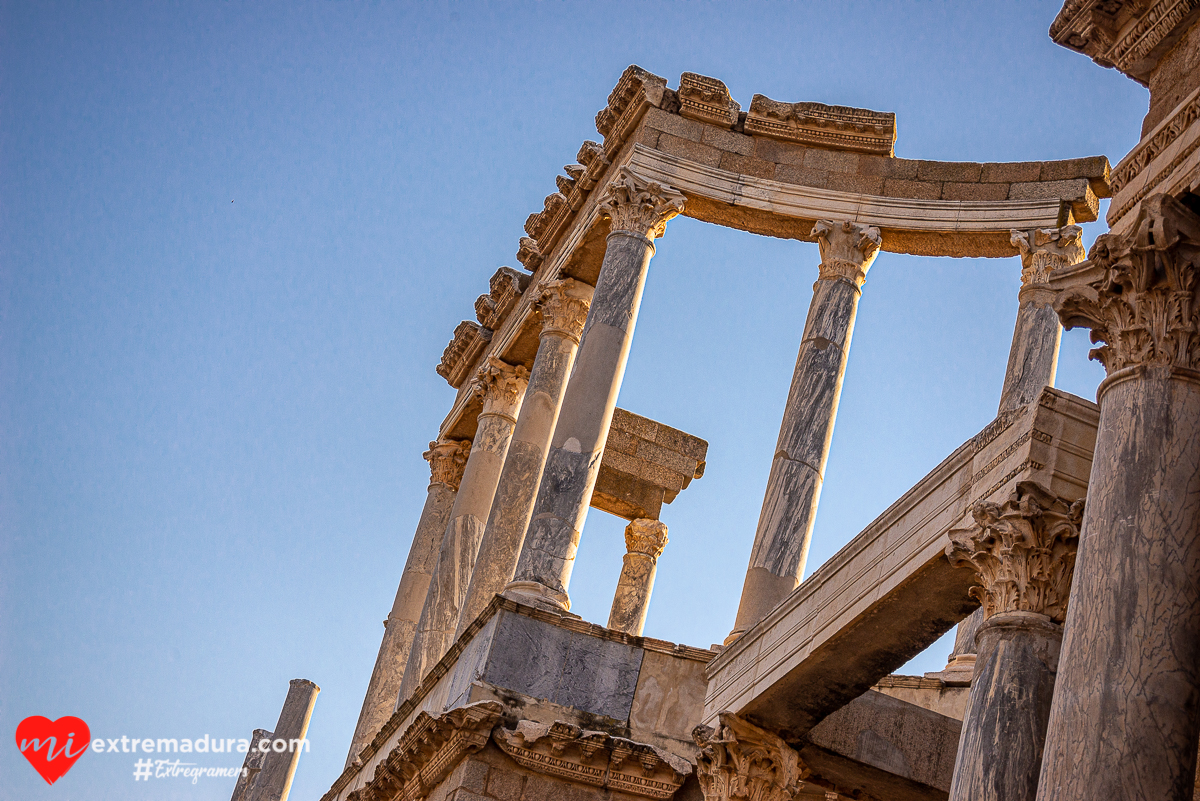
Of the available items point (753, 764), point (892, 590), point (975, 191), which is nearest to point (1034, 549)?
point (892, 590)

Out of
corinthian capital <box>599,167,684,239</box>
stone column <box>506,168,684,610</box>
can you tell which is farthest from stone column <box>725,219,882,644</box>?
stone column <box>506,168,684,610</box>

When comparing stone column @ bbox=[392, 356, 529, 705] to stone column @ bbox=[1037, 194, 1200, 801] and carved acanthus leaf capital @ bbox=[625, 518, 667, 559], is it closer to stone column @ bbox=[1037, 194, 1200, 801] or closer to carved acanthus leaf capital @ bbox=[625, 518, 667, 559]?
carved acanthus leaf capital @ bbox=[625, 518, 667, 559]

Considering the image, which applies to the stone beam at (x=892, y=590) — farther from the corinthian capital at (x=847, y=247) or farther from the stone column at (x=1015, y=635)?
the corinthian capital at (x=847, y=247)

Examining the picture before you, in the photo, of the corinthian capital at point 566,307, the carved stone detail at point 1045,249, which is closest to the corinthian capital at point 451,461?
the corinthian capital at point 566,307

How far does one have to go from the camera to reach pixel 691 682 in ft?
66.2

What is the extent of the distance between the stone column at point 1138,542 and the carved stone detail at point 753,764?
629cm

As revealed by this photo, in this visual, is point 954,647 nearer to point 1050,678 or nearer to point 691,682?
Answer: point 691,682

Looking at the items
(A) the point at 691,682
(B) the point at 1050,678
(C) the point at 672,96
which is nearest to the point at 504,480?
(A) the point at 691,682

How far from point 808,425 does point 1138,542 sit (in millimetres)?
12996

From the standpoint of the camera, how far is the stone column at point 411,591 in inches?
1110

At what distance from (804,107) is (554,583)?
10.3 m

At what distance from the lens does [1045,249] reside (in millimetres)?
23719

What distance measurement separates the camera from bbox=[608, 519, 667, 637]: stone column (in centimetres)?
3244

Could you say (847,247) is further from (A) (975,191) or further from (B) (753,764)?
(B) (753,764)
